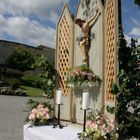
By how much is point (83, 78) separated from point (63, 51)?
1.15 metres

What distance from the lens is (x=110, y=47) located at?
5.82 metres

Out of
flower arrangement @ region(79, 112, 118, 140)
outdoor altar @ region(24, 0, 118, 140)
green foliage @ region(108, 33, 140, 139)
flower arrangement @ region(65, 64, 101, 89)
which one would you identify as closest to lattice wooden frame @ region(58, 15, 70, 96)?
outdoor altar @ region(24, 0, 118, 140)

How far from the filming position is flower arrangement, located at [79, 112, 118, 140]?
5.19 m

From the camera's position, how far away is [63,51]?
23.9 feet

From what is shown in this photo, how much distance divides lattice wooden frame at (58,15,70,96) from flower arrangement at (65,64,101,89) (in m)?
0.65

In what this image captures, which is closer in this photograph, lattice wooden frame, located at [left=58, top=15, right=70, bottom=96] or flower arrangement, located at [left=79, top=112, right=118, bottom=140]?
flower arrangement, located at [left=79, top=112, right=118, bottom=140]

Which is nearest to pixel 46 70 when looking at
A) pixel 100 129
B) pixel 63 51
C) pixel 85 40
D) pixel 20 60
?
pixel 63 51

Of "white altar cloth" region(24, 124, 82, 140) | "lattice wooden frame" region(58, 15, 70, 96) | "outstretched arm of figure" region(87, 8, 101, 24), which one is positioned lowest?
"white altar cloth" region(24, 124, 82, 140)

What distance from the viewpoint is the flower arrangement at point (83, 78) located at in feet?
20.3

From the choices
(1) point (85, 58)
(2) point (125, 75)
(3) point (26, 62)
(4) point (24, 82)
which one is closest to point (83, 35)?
(1) point (85, 58)

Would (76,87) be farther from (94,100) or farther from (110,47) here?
(110,47)

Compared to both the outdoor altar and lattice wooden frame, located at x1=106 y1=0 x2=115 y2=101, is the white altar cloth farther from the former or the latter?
lattice wooden frame, located at x1=106 y1=0 x2=115 y2=101

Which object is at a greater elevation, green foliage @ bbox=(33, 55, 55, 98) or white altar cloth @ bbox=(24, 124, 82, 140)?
green foliage @ bbox=(33, 55, 55, 98)

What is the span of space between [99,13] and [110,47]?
2.53 ft
